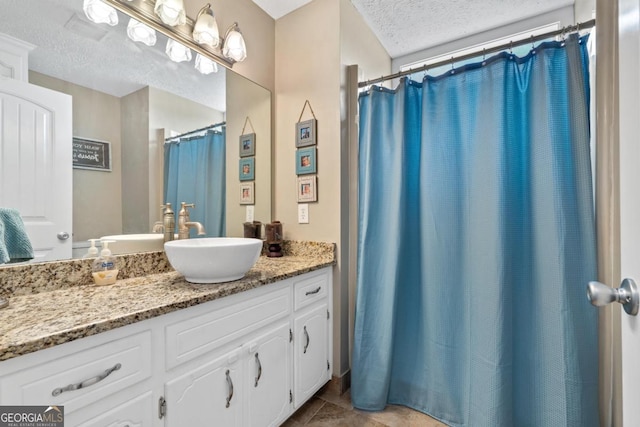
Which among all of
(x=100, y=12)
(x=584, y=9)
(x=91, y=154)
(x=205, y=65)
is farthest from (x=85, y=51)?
(x=584, y=9)

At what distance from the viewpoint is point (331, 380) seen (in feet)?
5.68

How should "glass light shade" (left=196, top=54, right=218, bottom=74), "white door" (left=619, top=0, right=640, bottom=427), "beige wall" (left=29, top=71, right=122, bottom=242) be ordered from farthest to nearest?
"glass light shade" (left=196, top=54, right=218, bottom=74)
"beige wall" (left=29, top=71, right=122, bottom=242)
"white door" (left=619, top=0, right=640, bottom=427)

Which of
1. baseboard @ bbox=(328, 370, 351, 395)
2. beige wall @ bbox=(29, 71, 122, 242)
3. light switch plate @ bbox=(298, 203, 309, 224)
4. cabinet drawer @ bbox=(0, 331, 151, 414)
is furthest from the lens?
light switch plate @ bbox=(298, 203, 309, 224)

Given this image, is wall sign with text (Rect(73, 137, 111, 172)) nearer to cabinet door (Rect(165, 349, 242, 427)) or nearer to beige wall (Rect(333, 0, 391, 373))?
cabinet door (Rect(165, 349, 242, 427))

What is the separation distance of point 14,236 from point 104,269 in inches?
11.2

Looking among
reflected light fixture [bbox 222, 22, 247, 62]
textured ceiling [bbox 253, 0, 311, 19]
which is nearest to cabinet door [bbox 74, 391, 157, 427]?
reflected light fixture [bbox 222, 22, 247, 62]

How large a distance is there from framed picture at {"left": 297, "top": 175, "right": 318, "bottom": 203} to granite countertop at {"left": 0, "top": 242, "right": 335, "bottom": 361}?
0.62m

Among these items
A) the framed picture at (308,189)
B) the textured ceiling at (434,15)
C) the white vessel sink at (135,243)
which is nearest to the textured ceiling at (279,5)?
the textured ceiling at (434,15)

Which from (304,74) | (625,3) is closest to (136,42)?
(304,74)

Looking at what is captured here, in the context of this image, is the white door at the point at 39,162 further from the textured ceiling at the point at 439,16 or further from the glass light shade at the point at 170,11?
the textured ceiling at the point at 439,16

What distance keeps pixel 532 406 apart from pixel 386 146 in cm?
145

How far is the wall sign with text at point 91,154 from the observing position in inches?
45.0

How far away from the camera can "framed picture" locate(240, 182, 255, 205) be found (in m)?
1.86

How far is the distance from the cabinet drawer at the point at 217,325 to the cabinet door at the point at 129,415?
0.35 ft
